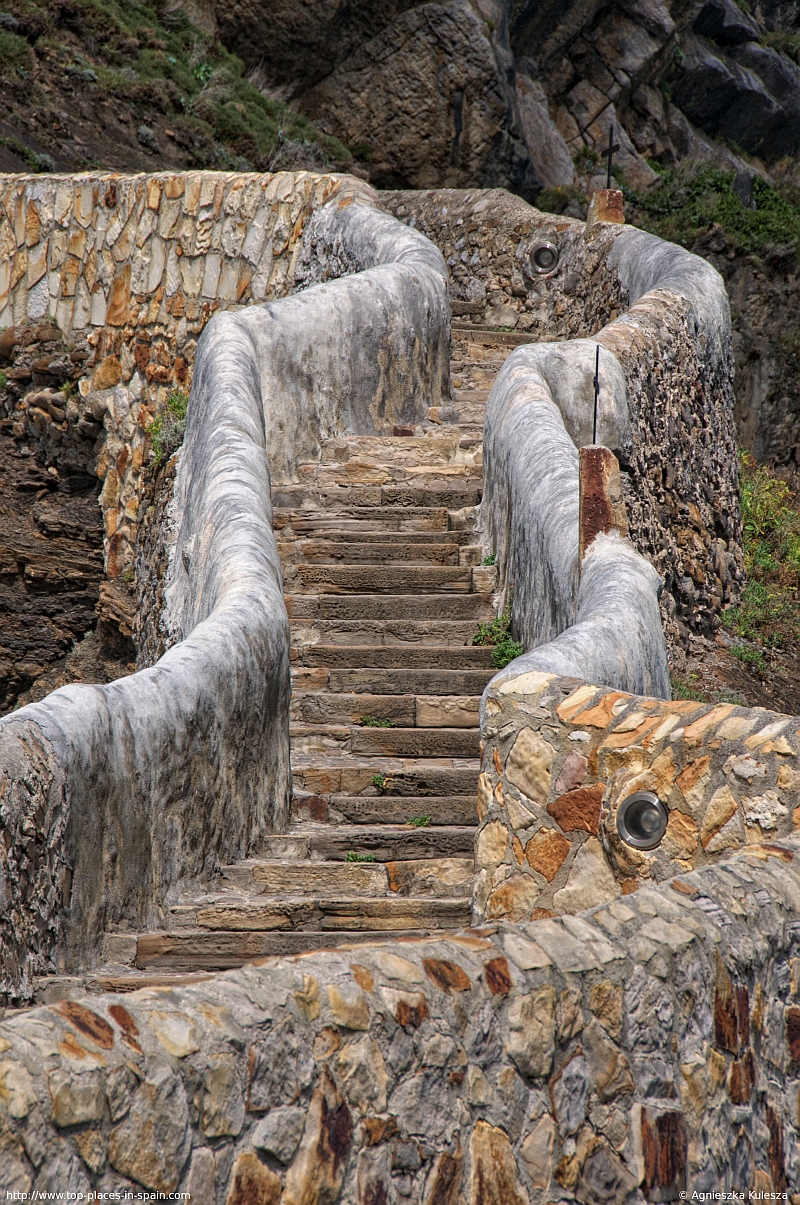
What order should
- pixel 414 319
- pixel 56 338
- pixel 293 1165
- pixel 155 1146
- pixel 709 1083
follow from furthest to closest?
pixel 56 338 → pixel 414 319 → pixel 709 1083 → pixel 293 1165 → pixel 155 1146

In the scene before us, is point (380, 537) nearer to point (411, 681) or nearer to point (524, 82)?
point (411, 681)

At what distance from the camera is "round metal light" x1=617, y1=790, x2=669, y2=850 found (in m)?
4.32

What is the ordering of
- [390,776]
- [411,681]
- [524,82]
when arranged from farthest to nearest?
1. [524,82]
2. [411,681]
3. [390,776]

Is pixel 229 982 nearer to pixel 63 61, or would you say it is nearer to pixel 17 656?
pixel 17 656

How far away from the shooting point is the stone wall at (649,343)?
1044cm

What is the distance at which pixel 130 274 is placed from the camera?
43.4ft

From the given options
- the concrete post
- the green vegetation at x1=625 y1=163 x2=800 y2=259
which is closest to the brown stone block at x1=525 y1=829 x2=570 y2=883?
the concrete post

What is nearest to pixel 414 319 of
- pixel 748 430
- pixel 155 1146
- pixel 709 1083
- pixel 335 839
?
pixel 335 839

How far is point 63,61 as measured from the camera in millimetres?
18609

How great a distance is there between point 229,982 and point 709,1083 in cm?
120

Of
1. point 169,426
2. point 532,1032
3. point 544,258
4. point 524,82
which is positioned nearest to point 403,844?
point 532,1032

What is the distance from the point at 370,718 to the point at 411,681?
31 cm

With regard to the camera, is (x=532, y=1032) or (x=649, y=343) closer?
(x=532, y=1032)

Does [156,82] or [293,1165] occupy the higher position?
[156,82]
